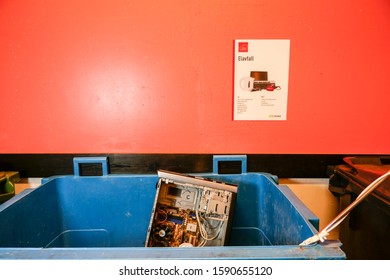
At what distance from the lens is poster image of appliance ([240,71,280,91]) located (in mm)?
1239

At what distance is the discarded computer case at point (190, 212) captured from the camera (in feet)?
3.20

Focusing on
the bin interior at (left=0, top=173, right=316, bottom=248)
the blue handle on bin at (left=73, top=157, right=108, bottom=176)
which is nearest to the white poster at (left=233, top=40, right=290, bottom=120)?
the bin interior at (left=0, top=173, right=316, bottom=248)

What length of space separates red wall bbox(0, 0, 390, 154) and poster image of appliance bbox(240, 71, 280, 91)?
0.26 feet

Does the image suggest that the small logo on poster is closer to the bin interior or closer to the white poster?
the white poster

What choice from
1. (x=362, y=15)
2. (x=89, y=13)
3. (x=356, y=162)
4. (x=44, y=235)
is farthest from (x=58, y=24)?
(x=356, y=162)

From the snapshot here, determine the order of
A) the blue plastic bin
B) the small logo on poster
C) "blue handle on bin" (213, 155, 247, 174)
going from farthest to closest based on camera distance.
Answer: the small logo on poster
"blue handle on bin" (213, 155, 247, 174)
the blue plastic bin

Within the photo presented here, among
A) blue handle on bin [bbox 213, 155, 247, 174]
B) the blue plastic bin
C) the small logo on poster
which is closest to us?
the blue plastic bin

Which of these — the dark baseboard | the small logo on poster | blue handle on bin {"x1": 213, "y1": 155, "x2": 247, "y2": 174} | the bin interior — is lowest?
the bin interior

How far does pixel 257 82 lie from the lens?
48.9 inches

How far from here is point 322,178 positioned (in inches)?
51.0

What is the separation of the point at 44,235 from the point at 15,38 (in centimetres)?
97

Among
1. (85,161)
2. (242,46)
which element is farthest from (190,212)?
(242,46)

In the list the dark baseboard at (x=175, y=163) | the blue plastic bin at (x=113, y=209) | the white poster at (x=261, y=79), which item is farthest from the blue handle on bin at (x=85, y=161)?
the white poster at (x=261, y=79)
